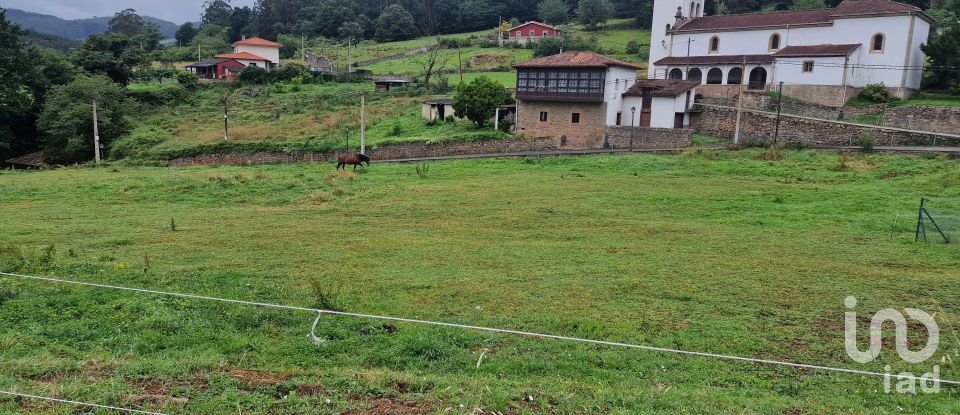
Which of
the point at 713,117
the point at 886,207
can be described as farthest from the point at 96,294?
the point at 713,117

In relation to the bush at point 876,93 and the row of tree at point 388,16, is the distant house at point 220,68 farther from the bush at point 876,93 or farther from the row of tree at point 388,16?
the bush at point 876,93

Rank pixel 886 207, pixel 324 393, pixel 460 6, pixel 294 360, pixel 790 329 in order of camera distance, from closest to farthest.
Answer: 1. pixel 324 393
2. pixel 294 360
3. pixel 790 329
4. pixel 886 207
5. pixel 460 6

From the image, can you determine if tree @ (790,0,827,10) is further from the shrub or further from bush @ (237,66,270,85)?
bush @ (237,66,270,85)

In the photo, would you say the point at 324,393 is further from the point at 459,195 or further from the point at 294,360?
the point at 459,195

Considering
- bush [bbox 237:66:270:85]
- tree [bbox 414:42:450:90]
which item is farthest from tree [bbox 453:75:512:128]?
bush [bbox 237:66:270:85]

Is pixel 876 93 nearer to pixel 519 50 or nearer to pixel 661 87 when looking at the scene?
pixel 661 87

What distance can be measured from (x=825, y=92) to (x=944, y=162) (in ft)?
54.0

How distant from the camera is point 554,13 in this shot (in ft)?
325

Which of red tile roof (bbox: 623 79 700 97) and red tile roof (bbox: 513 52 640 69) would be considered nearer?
red tile roof (bbox: 513 52 640 69)

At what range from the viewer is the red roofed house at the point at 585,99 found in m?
38.9

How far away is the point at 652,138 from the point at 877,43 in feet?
59.5

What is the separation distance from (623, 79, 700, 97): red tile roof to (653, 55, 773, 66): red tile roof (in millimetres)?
A: 6475

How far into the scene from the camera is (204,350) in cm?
766

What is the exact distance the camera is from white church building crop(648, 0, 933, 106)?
1564 inches
